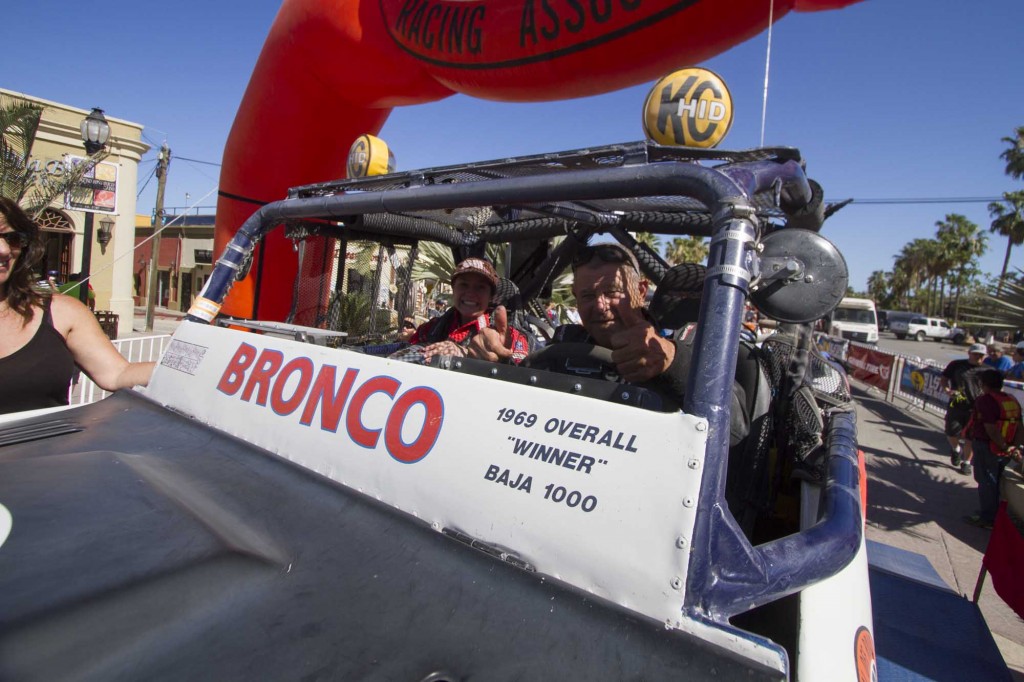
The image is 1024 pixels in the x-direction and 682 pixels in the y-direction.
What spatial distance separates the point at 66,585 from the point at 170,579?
16cm

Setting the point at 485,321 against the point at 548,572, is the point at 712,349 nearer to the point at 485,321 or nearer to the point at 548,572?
the point at 548,572

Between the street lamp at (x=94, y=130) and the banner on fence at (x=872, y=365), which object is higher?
the street lamp at (x=94, y=130)

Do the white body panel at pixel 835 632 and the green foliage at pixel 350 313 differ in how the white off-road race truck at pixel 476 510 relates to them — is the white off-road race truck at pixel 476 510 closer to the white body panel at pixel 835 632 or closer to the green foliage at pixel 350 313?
the white body panel at pixel 835 632

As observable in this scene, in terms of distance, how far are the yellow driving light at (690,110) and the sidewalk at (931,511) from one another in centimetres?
359

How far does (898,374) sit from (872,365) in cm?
225

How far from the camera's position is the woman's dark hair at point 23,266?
2330 mm

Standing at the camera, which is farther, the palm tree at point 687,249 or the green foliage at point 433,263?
the palm tree at point 687,249

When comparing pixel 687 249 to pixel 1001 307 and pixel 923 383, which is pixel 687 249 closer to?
pixel 923 383

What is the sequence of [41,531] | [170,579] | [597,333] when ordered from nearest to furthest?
[170,579] → [41,531] → [597,333]

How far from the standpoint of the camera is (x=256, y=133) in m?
6.91

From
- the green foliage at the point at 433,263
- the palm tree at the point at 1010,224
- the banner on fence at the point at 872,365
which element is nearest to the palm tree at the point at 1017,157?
the palm tree at the point at 1010,224

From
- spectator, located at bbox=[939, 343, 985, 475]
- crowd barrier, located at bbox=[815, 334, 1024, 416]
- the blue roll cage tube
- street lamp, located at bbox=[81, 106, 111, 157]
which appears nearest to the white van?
crowd barrier, located at bbox=[815, 334, 1024, 416]

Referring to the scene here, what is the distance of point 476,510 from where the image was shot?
3.91 feet

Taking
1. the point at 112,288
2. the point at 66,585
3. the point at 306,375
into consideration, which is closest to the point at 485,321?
the point at 306,375
